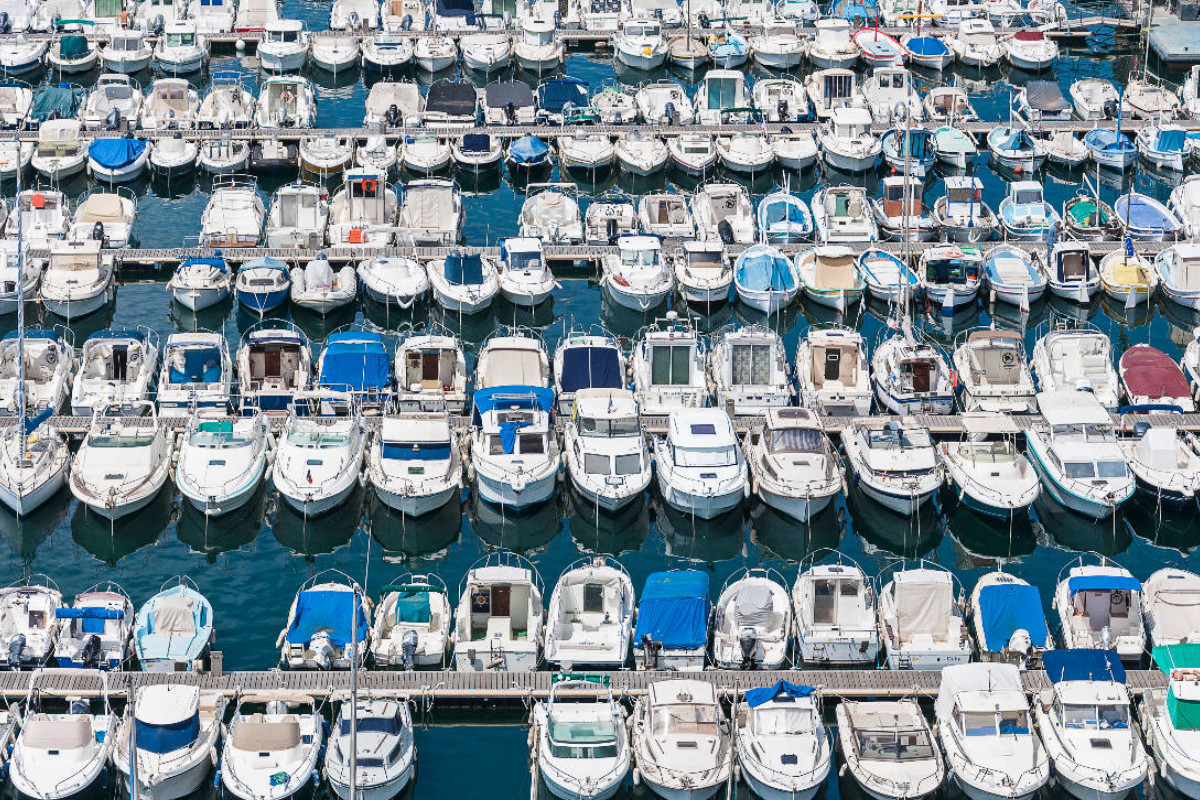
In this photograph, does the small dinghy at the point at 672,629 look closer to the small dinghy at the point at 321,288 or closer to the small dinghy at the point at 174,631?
the small dinghy at the point at 174,631

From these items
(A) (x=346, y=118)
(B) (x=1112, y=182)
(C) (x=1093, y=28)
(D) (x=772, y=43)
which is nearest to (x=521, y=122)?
(A) (x=346, y=118)

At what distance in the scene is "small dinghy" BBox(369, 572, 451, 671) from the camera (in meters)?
62.5

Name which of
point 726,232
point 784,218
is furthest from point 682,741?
point 784,218

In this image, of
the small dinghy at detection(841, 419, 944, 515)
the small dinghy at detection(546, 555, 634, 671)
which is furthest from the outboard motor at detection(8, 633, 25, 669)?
the small dinghy at detection(841, 419, 944, 515)

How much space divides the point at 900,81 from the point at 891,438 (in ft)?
116

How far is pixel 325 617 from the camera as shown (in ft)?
207

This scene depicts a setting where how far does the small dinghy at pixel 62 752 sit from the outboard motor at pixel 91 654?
241 centimetres

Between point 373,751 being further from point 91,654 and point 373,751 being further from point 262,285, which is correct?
point 262,285

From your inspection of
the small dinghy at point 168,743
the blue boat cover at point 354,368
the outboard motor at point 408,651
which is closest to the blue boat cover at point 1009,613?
the outboard motor at point 408,651

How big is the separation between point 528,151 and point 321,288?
52.0 ft

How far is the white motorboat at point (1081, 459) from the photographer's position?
232ft

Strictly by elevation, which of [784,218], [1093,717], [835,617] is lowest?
[1093,717]

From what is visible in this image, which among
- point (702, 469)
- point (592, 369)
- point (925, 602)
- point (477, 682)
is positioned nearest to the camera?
point (477, 682)

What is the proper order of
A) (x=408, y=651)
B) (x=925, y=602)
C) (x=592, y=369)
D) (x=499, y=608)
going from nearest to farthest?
(x=408, y=651) < (x=925, y=602) < (x=499, y=608) < (x=592, y=369)
